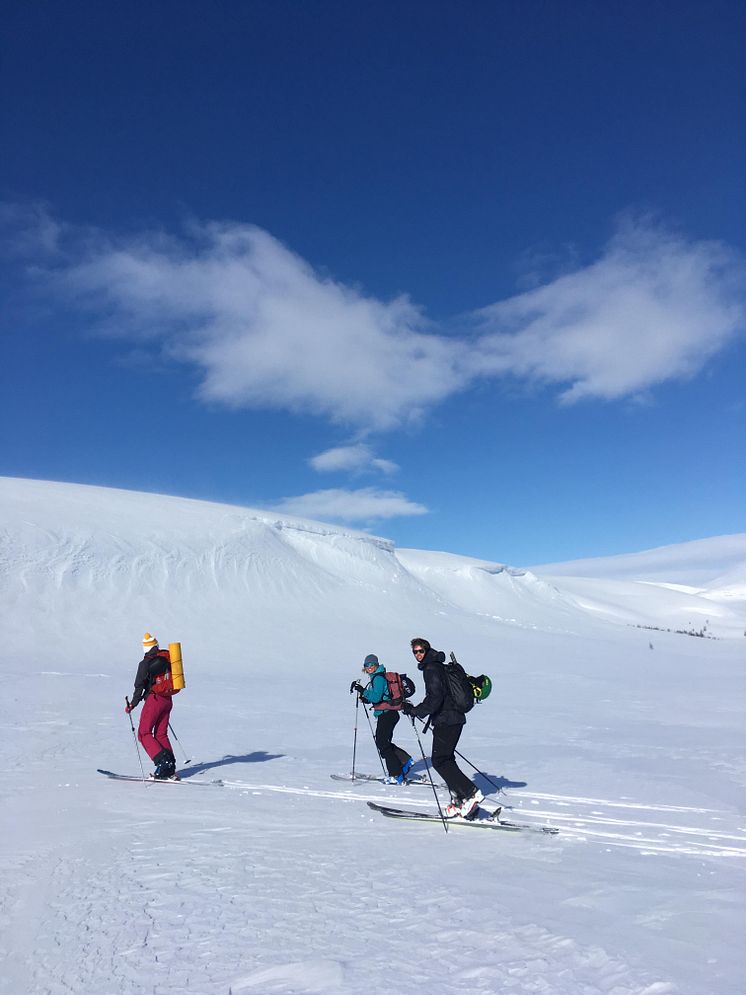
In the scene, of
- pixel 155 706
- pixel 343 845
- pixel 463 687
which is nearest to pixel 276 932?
pixel 343 845

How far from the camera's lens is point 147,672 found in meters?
8.04

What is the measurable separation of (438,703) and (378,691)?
1971mm

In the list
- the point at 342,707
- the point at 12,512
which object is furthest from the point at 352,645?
the point at 12,512

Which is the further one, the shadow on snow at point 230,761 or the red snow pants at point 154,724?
the shadow on snow at point 230,761

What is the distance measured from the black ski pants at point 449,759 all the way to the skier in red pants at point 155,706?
11.4 ft

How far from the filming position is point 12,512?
28156 mm

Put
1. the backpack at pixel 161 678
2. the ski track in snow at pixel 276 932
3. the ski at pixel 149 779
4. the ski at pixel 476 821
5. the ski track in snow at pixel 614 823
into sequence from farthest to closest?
1. the backpack at pixel 161 678
2. the ski at pixel 149 779
3. the ski at pixel 476 821
4. the ski track in snow at pixel 614 823
5. the ski track in snow at pixel 276 932

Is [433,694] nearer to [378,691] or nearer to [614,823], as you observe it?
[378,691]

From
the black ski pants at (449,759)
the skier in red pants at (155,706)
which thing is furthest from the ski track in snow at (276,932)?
the skier in red pants at (155,706)

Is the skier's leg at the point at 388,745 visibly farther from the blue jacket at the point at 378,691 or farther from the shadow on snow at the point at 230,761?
the shadow on snow at the point at 230,761

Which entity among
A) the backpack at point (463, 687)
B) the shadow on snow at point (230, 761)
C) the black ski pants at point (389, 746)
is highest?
the backpack at point (463, 687)

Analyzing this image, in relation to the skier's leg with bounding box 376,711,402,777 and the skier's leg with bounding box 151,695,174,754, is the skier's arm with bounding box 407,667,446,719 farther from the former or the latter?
the skier's leg with bounding box 151,695,174,754

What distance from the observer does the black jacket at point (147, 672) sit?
7977 millimetres

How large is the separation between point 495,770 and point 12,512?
1032 inches
